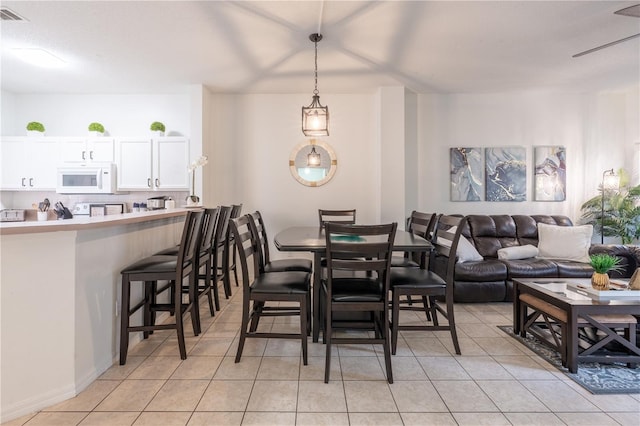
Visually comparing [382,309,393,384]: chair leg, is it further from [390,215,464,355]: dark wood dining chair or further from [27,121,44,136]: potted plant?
[27,121,44,136]: potted plant

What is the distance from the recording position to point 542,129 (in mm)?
4695

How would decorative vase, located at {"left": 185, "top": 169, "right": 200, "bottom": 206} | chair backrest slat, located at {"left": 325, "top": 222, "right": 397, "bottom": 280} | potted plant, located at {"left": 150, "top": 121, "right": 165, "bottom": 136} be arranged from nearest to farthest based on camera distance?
1. chair backrest slat, located at {"left": 325, "top": 222, "right": 397, "bottom": 280}
2. decorative vase, located at {"left": 185, "top": 169, "right": 200, "bottom": 206}
3. potted plant, located at {"left": 150, "top": 121, "right": 165, "bottom": 136}

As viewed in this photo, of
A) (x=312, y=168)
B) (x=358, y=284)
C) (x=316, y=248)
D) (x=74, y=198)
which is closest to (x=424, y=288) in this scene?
(x=358, y=284)

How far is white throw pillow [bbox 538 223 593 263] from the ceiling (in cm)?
189

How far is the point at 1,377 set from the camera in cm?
167

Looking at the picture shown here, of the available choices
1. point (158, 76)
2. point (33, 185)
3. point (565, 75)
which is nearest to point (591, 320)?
point (565, 75)

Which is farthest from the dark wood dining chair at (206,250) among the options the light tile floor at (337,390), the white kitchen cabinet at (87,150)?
the white kitchen cabinet at (87,150)

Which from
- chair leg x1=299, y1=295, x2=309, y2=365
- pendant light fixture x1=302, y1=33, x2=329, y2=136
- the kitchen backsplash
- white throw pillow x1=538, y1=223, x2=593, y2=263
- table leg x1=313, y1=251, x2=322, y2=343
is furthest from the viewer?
the kitchen backsplash

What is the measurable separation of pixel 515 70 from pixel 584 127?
1.78m

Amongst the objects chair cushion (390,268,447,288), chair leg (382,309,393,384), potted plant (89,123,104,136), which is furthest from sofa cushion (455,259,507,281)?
potted plant (89,123,104,136)

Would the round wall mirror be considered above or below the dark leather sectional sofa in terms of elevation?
above

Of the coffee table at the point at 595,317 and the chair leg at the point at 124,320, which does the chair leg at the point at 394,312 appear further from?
the chair leg at the point at 124,320

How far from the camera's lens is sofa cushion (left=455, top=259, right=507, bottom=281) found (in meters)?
3.47

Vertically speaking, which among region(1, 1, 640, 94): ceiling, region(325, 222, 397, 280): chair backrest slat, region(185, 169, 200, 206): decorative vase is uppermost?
region(1, 1, 640, 94): ceiling
